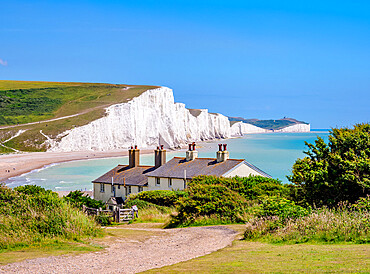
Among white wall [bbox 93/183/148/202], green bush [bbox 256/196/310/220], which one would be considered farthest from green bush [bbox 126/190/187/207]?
green bush [bbox 256/196/310/220]

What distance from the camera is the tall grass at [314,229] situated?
1061 centimetres

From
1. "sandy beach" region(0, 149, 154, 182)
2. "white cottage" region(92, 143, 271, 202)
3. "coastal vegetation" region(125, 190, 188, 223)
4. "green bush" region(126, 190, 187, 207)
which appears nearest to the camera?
"coastal vegetation" region(125, 190, 188, 223)

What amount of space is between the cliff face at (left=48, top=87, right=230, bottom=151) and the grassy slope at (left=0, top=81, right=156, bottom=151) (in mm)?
3272

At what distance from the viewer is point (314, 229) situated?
1132 cm

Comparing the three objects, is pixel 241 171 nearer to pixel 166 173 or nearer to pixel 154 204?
pixel 166 173

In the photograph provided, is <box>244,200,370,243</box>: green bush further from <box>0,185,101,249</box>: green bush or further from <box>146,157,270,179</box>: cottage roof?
<box>146,157,270,179</box>: cottage roof

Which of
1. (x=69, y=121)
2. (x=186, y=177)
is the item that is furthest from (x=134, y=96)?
(x=186, y=177)

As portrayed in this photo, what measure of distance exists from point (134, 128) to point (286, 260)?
123 metres

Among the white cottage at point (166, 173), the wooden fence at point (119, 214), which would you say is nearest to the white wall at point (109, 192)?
the white cottage at point (166, 173)

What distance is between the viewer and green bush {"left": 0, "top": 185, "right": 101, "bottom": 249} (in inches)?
444

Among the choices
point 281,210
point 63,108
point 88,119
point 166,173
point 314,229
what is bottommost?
point 314,229

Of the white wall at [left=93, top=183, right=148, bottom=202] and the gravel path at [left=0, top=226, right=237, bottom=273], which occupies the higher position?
the gravel path at [left=0, top=226, right=237, bottom=273]

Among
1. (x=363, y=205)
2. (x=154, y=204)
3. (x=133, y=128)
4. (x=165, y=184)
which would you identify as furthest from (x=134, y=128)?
(x=363, y=205)

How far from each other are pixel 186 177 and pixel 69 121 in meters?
97.9
